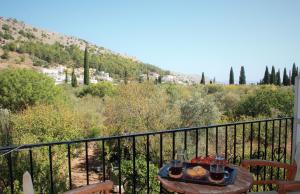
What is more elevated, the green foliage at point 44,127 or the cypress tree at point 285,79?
the cypress tree at point 285,79

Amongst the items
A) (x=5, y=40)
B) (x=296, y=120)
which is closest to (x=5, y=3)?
(x=5, y=40)

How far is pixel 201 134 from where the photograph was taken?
1527cm

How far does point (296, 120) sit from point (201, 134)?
40.2ft

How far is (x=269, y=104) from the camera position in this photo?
67.7 feet

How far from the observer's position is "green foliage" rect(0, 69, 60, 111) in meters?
20.2

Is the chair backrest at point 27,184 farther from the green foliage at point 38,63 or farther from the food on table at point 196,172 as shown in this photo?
the green foliage at point 38,63

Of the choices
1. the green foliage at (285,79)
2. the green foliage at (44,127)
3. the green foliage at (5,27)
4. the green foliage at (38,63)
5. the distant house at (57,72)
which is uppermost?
the green foliage at (5,27)

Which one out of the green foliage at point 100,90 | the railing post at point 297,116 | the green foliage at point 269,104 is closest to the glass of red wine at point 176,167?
the railing post at point 297,116

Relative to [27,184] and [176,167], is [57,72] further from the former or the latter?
[27,184]

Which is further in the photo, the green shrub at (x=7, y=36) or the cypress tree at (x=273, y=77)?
the green shrub at (x=7, y=36)

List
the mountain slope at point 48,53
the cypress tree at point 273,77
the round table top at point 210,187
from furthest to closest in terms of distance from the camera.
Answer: the mountain slope at point 48,53 < the cypress tree at point 273,77 < the round table top at point 210,187

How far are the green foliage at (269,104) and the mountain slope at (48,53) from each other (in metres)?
21.3

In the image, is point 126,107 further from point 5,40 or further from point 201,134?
point 5,40

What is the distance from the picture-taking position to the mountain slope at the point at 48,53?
41.6 metres
